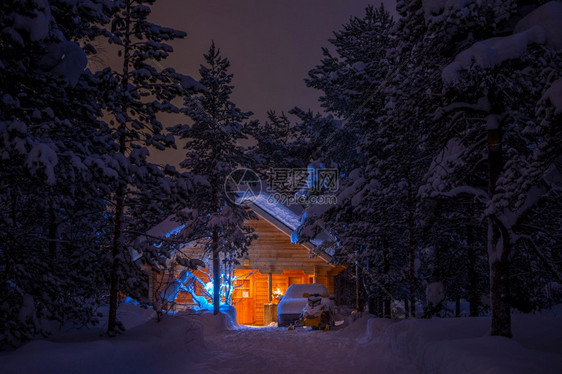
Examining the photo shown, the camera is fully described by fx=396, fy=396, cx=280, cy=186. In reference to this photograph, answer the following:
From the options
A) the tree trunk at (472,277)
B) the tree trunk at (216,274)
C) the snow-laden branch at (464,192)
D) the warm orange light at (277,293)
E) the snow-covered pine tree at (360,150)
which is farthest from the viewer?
the warm orange light at (277,293)

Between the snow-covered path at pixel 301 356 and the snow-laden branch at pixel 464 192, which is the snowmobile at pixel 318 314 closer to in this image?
the snow-covered path at pixel 301 356

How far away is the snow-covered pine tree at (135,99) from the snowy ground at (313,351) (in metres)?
1.41

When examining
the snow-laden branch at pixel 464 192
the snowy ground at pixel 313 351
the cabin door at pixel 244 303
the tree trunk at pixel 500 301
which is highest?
the snow-laden branch at pixel 464 192

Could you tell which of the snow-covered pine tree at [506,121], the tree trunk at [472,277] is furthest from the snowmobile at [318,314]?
the snow-covered pine tree at [506,121]

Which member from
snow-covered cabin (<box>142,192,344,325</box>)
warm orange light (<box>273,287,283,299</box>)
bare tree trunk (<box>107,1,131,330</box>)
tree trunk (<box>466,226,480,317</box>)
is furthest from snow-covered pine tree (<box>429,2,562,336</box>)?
warm orange light (<box>273,287,283,299</box>)

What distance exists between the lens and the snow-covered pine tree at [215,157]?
Result: 18312 millimetres

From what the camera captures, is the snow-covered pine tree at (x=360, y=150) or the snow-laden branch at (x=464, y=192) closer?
the snow-laden branch at (x=464, y=192)

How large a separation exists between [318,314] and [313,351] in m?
5.81

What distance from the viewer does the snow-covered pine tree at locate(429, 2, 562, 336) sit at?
5219 millimetres

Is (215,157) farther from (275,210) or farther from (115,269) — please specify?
(115,269)

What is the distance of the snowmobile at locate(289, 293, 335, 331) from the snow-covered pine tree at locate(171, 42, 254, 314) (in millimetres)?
4256

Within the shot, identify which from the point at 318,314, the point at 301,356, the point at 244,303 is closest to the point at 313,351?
the point at 301,356

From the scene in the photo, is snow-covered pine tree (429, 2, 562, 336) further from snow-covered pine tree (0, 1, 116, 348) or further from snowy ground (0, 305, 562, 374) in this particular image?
snow-covered pine tree (0, 1, 116, 348)

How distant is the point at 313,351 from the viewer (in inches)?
428
